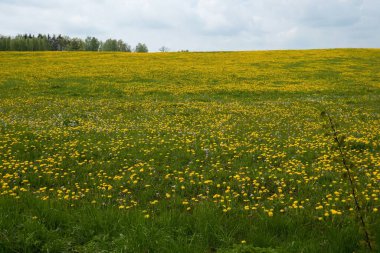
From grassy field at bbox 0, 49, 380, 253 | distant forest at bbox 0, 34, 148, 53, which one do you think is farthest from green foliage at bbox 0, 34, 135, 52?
grassy field at bbox 0, 49, 380, 253

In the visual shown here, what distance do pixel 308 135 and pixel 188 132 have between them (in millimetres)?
4354

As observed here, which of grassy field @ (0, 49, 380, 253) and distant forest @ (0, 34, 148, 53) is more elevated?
distant forest @ (0, 34, 148, 53)

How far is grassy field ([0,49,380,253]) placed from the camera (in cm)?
510

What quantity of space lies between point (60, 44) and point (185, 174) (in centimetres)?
15492

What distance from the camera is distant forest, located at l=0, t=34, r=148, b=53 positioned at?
117 metres

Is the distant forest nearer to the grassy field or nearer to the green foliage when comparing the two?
the green foliage

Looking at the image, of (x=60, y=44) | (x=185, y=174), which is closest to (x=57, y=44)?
(x=60, y=44)

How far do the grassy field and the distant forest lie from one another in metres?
→ 108

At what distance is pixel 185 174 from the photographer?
8203 millimetres

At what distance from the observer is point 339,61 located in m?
42.1

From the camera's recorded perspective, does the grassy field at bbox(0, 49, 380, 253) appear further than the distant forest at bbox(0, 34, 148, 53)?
No

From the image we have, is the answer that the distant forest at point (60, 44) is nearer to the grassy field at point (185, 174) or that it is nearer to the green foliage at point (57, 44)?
the green foliage at point (57, 44)

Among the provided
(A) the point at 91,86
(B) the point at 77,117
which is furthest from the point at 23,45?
(B) the point at 77,117

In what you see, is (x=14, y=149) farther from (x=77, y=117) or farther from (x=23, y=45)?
(x=23, y=45)
